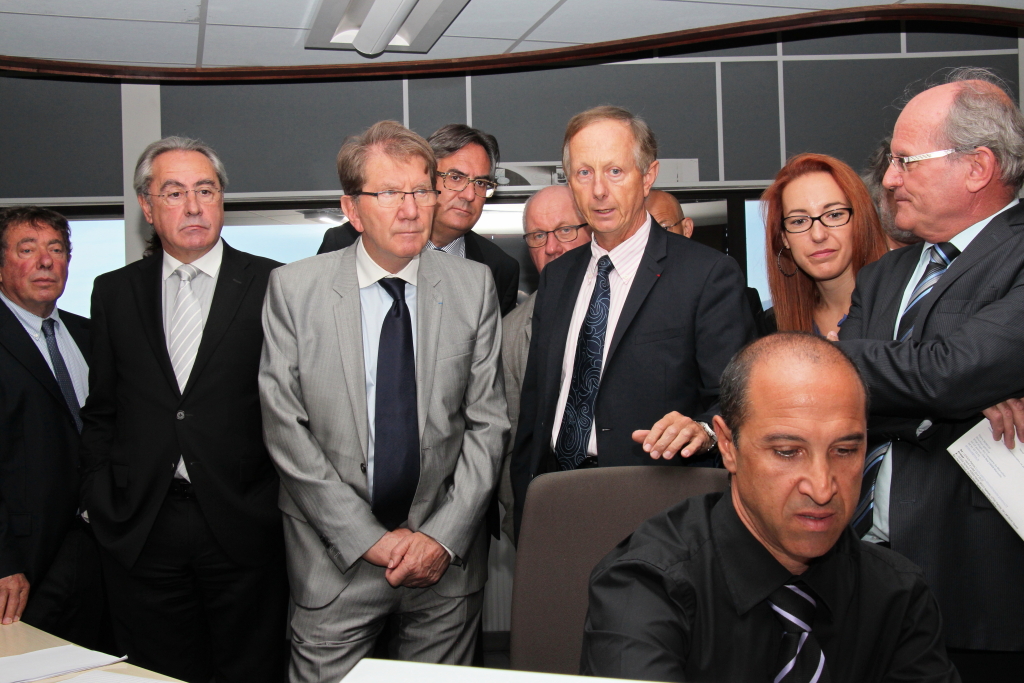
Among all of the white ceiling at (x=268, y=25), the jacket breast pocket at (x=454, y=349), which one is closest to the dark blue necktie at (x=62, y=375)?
the jacket breast pocket at (x=454, y=349)

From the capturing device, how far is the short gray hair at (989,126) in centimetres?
169

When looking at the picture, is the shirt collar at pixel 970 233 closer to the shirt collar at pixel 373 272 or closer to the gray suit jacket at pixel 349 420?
the gray suit jacket at pixel 349 420

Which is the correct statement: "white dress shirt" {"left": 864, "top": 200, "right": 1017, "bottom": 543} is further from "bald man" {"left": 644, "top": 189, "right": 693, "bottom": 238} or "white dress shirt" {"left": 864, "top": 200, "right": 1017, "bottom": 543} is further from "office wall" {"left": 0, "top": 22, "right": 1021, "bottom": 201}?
"office wall" {"left": 0, "top": 22, "right": 1021, "bottom": 201}

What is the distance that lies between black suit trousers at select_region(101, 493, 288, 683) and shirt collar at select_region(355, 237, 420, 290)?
76 centimetres

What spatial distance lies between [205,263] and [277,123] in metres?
2.55

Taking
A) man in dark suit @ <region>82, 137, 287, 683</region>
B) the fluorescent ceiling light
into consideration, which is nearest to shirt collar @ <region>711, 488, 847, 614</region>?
man in dark suit @ <region>82, 137, 287, 683</region>

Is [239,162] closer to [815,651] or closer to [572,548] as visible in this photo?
[572,548]

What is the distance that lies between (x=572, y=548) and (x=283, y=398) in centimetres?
91

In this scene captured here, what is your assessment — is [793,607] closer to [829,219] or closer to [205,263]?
[829,219]

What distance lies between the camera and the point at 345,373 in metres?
2.01

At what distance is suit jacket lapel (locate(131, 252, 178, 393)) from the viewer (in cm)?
221

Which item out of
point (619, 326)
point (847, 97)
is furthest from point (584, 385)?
point (847, 97)

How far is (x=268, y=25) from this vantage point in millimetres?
4168

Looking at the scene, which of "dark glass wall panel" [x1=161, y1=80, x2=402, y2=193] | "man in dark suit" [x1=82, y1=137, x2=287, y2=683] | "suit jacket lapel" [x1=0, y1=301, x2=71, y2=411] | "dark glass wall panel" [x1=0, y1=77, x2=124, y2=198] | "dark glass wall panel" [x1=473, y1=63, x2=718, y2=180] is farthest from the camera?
"dark glass wall panel" [x1=473, y1=63, x2=718, y2=180]
